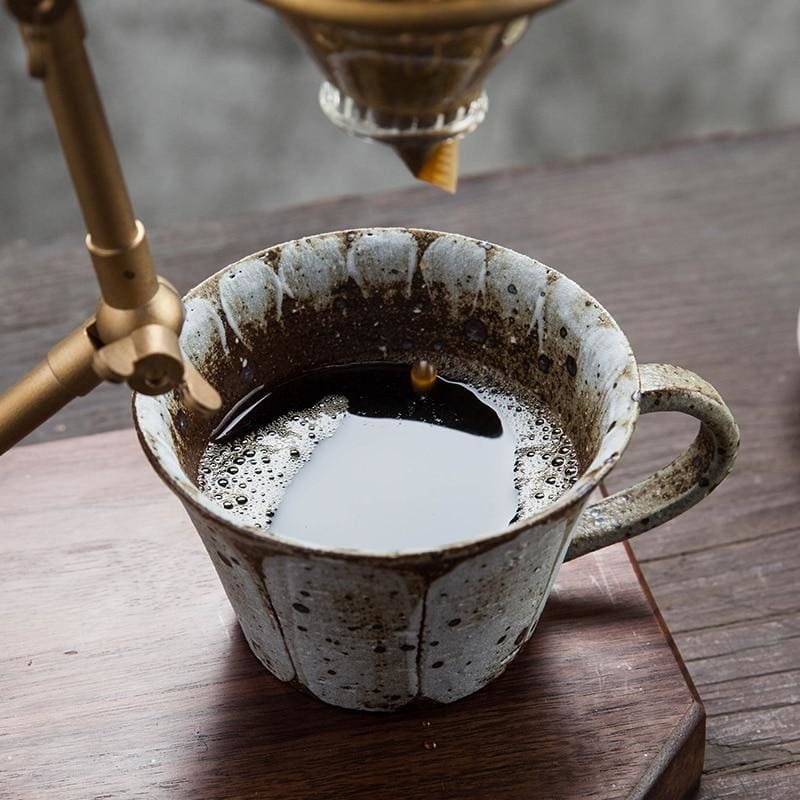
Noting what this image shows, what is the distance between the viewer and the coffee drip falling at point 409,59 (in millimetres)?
363

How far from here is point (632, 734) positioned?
0.63 meters

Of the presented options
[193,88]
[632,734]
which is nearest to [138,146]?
[193,88]

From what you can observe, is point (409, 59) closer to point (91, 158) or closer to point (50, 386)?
point (91, 158)

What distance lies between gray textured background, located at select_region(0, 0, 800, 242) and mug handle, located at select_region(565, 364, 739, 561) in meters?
1.41

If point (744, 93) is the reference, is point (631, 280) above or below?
above

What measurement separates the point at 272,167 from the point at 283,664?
158 centimetres

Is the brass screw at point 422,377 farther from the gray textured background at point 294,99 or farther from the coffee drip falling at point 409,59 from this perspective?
the gray textured background at point 294,99

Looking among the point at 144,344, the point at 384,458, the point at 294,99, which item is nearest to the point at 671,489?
the point at 384,458

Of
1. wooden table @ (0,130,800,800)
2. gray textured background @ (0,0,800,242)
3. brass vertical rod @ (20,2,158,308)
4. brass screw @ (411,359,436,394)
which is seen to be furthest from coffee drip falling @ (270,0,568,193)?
gray textured background @ (0,0,800,242)

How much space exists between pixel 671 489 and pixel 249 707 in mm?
272

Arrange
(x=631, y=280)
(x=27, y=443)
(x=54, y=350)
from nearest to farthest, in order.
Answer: (x=54, y=350) < (x=27, y=443) < (x=631, y=280)

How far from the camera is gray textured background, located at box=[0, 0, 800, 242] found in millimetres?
2006

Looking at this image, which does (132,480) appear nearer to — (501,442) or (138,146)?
(501,442)

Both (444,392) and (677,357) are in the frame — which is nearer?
(444,392)
